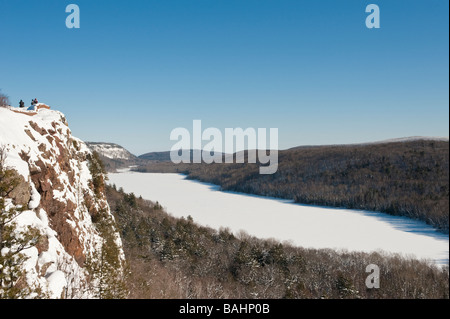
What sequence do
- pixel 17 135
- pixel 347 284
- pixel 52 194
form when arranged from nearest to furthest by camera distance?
pixel 17 135 → pixel 52 194 → pixel 347 284

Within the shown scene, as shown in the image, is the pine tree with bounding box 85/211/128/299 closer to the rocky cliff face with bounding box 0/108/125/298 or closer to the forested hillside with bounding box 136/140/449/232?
the rocky cliff face with bounding box 0/108/125/298

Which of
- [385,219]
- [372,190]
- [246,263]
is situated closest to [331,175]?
[372,190]

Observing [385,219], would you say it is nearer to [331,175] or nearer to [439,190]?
[439,190]

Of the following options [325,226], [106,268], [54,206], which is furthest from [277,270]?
[325,226]

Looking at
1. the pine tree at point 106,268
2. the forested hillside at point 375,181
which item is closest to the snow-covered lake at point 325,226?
the forested hillside at point 375,181

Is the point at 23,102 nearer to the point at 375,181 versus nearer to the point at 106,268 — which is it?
the point at 106,268

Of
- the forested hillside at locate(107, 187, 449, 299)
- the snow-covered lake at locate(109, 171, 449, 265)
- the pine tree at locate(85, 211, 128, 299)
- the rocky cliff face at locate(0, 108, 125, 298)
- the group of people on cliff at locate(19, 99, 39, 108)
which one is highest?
the group of people on cliff at locate(19, 99, 39, 108)

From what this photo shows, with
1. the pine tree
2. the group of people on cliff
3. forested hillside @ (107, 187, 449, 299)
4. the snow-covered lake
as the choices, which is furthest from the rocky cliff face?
the snow-covered lake

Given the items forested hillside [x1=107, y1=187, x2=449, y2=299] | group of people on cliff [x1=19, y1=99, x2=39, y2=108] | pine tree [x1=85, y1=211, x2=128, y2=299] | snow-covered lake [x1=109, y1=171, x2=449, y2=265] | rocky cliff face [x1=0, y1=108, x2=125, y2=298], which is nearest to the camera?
rocky cliff face [x1=0, y1=108, x2=125, y2=298]
